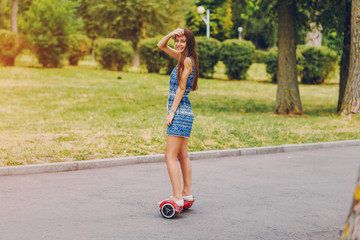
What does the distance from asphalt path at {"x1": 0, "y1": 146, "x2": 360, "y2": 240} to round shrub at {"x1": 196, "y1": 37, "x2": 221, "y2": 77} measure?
845 inches

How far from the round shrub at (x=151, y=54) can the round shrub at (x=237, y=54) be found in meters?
3.89

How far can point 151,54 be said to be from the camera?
1267 inches

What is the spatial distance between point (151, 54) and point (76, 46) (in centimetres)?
502

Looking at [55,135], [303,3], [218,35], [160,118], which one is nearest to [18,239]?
[55,135]

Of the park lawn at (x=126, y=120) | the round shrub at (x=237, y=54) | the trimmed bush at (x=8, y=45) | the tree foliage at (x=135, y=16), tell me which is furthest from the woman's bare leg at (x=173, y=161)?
the tree foliage at (x=135, y=16)

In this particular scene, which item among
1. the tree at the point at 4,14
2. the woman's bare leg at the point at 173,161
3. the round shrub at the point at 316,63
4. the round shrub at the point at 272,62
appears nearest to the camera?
the woman's bare leg at the point at 173,161

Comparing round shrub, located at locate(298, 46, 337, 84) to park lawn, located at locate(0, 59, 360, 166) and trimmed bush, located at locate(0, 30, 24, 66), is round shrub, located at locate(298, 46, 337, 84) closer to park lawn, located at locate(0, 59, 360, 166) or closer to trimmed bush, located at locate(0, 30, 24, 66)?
park lawn, located at locate(0, 59, 360, 166)

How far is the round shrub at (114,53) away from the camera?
32781 millimetres

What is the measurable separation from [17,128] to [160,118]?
376 centimetres

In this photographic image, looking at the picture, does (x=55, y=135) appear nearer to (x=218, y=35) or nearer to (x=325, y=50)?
(x=325, y=50)

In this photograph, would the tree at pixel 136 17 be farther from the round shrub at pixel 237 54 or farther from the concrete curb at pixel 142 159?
the concrete curb at pixel 142 159

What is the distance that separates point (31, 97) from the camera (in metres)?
18.8

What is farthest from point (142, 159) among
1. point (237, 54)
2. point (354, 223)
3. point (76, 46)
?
point (76, 46)

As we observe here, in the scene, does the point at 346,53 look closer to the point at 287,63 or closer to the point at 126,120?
the point at 287,63
